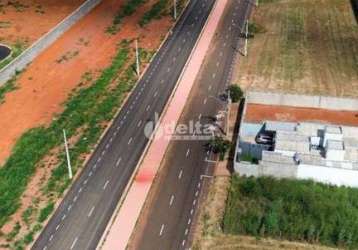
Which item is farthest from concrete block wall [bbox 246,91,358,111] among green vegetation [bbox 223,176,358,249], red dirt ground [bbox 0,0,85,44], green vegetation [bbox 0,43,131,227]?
red dirt ground [bbox 0,0,85,44]

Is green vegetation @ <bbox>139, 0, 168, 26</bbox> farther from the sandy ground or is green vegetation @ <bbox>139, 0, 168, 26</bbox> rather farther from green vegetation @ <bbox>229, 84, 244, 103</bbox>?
green vegetation @ <bbox>229, 84, 244, 103</bbox>

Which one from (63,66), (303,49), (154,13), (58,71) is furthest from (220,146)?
(154,13)

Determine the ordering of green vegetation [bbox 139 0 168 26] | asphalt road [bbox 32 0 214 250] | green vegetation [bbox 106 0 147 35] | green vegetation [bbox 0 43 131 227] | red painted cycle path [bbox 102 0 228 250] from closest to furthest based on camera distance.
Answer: red painted cycle path [bbox 102 0 228 250], asphalt road [bbox 32 0 214 250], green vegetation [bbox 0 43 131 227], green vegetation [bbox 106 0 147 35], green vegetation [bbox 139 0 168 26]

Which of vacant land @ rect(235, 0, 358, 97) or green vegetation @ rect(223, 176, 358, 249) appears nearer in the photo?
green vegetation @ rect(223, 176, 358, 249)

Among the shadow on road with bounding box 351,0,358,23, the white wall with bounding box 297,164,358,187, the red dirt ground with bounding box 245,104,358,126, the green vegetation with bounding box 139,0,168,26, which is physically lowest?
the red dirt ground with bounding box 245,104,358,126

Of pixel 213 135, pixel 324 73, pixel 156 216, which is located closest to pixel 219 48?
pixel 324 73

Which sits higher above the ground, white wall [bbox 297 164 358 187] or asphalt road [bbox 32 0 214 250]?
white wall [bbox 297 164 358 187]

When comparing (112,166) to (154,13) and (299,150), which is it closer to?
(299,150)
